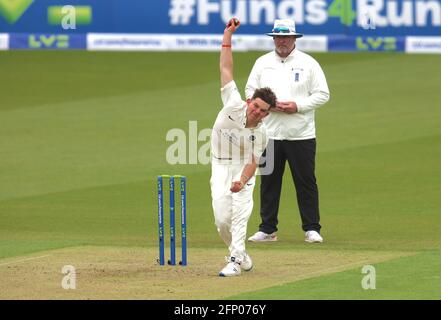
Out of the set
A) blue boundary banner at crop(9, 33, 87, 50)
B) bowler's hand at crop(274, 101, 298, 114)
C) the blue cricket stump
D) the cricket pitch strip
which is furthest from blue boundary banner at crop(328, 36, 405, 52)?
the blue cricket stump

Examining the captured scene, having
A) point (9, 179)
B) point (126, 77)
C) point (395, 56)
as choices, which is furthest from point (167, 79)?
point (9, 179)

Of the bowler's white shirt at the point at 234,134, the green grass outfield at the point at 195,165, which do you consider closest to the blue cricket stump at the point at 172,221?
the green grass outfield at the point at 195,165

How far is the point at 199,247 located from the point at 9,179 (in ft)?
16.2

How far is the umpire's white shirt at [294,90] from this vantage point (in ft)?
45.6

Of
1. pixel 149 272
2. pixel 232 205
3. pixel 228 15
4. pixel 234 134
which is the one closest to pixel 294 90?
pixel 234 134

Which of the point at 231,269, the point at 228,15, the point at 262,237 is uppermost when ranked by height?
the point at 228,15

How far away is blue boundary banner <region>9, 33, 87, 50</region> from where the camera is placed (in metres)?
27.4

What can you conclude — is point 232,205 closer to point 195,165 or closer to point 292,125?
point 292,125

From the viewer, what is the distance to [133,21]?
1059 inches

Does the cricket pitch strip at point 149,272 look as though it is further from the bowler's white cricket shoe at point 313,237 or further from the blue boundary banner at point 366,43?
the blue boundary banner at point 366,43

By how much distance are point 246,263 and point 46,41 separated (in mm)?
16471

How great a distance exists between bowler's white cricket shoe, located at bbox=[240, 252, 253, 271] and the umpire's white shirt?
226 centimetres

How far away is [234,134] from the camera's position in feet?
39.1
